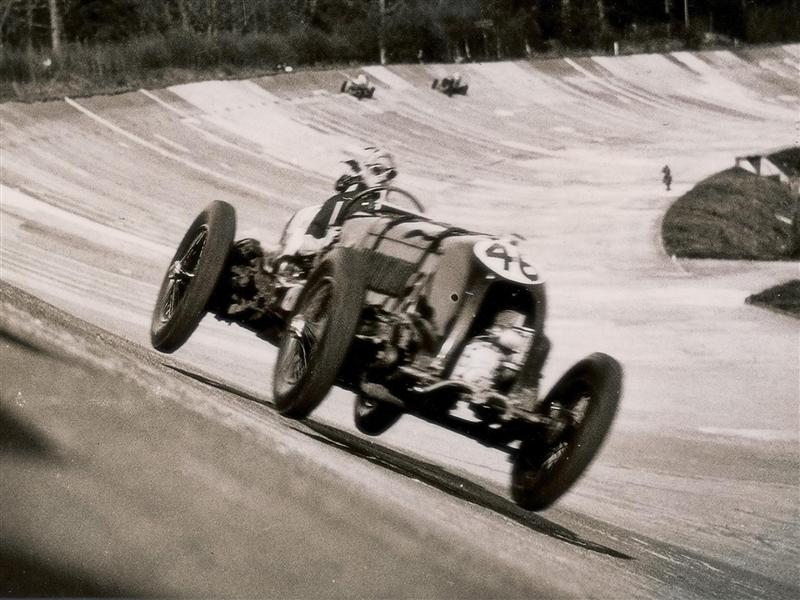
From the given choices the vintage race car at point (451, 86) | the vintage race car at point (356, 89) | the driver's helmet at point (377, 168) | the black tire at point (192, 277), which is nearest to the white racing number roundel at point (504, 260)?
the driver's helmet at point (377, 168)

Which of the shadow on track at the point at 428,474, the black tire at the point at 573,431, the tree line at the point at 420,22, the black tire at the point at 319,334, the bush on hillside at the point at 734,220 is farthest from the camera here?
the bush on hillside at the point at 734,220

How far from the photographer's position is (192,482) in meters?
5.41

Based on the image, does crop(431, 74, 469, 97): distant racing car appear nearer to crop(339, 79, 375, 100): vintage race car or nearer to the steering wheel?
crop(339, 79, 375, 100): vintage race car

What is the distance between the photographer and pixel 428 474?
5828mm

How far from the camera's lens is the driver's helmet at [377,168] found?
6.14 metres

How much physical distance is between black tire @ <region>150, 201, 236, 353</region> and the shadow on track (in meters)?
0.26

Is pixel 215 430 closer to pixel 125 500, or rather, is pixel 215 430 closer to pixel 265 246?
pixel 125 500

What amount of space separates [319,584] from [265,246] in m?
1.83

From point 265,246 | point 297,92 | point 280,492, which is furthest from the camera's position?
point 297,92

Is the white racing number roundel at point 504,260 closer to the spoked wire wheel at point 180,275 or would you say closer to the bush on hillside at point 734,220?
the spoked wire wheel at point 180,275

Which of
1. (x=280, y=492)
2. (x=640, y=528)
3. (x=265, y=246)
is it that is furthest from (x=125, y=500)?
(x=640, y=528)

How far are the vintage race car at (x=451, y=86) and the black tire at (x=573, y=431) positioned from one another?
318 centimetres

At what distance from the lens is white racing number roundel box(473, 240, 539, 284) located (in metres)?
4.80

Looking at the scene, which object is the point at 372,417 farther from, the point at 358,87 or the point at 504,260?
the point at 358,87
